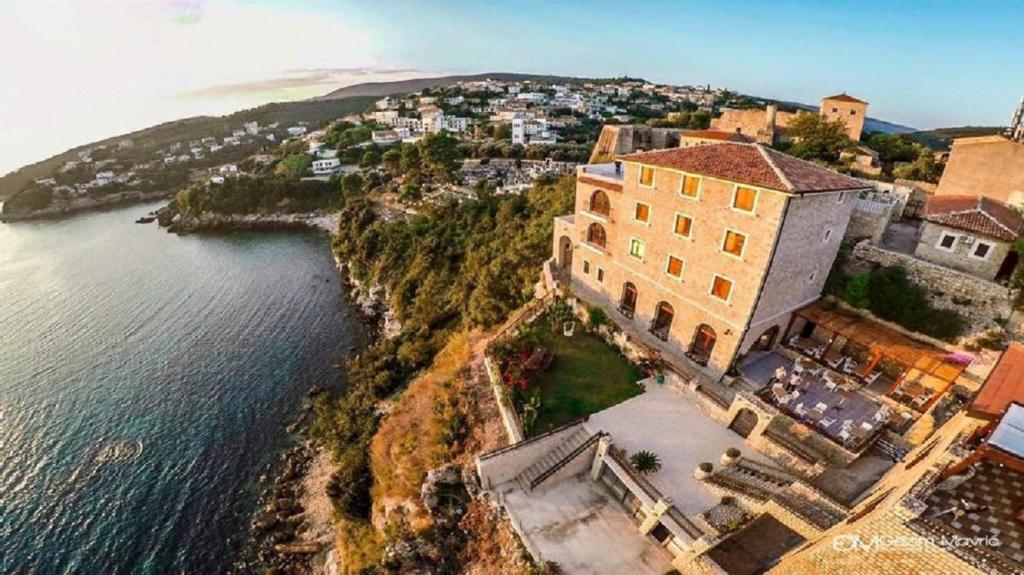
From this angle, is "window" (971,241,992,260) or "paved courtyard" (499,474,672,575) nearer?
"paved courtyard" (499,474,672,575)

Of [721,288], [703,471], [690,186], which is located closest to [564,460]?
[703,471]

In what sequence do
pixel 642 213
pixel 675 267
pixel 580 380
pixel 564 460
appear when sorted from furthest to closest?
1. pixel 642 213
2. pixel 675 267
3. pixel 580 380
4. pixel 564 460

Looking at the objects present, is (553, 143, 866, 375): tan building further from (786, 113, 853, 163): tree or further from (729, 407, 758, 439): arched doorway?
(786, 113, 853, 163): tree

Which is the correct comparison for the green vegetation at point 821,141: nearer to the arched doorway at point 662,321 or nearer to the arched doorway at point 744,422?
the arched doorway at point 662,321

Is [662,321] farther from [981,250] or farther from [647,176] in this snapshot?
[981,250]

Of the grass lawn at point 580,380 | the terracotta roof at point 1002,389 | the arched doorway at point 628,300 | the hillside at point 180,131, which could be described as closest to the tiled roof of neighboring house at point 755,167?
the arched doorway at point 628,300

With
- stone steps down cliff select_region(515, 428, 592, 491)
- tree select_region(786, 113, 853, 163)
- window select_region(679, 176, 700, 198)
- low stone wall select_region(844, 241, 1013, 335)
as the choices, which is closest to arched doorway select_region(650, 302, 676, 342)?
window select_region(679, 176, 700, 198)
